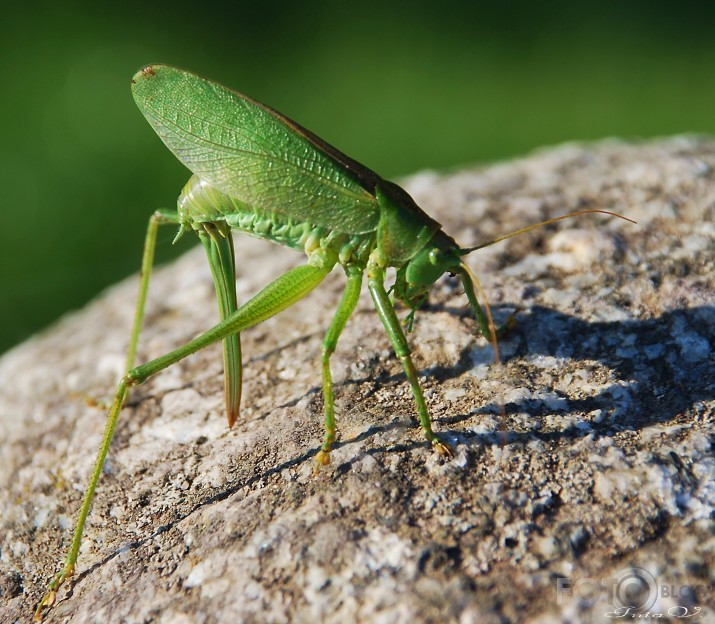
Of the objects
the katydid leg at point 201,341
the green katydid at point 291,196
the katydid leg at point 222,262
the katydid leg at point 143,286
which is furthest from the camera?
the katydid leg at point 143,286

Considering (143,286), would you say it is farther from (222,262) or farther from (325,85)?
(325,85)

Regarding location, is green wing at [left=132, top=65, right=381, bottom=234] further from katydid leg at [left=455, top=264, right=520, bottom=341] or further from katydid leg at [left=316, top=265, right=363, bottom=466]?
katydid leg at [left=455, top=264, right=520, bottom=341]

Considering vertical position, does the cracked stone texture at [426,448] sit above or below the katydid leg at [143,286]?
below

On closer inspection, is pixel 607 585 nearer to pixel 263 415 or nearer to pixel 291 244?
pixel 263 415

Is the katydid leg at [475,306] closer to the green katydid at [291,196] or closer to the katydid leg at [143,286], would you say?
the green katydid at [291,196]

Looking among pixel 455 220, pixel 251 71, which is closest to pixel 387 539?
pixel 455 220

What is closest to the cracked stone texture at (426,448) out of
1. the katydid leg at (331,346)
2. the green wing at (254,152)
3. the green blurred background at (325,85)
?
the katydid leg at (331,346)

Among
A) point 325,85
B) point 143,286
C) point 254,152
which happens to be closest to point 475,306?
point 254,152
